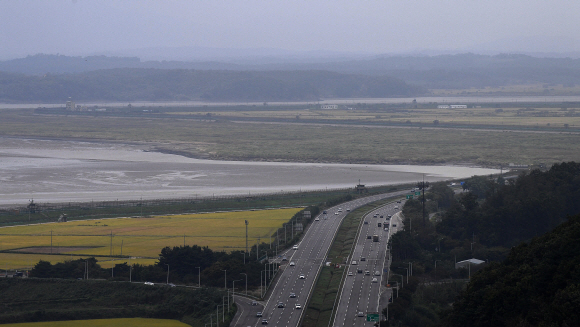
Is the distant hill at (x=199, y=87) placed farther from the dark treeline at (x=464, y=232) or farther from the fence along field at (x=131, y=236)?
the dark treeline at (x=464, y=232)

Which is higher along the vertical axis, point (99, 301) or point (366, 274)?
point (366, 274)

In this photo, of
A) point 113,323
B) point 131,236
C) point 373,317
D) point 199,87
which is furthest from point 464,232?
point 199,87

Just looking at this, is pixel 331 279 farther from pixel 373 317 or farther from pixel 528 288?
pixel 528 288

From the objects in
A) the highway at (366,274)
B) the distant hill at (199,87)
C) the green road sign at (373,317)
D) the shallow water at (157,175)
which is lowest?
the highway at (366,274)

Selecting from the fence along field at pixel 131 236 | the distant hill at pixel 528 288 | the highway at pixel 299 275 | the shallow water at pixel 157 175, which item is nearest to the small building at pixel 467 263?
the highway at pixel 299 275

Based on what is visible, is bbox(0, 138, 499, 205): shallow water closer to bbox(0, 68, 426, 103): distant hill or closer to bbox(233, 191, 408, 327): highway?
bbox(233, 191, 408, 327): highway
